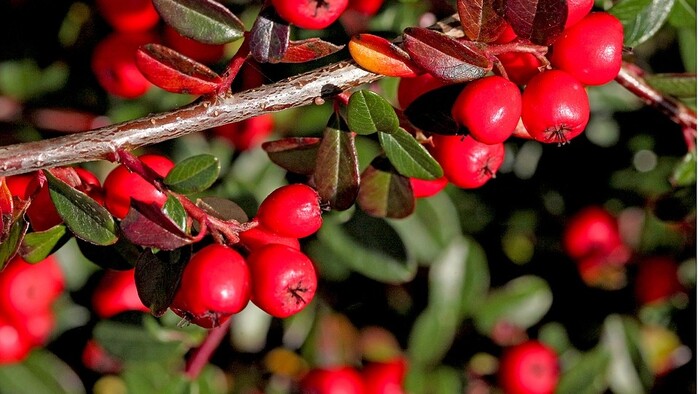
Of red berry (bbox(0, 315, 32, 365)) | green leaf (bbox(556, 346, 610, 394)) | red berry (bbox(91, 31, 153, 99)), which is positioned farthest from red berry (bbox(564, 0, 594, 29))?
red berry (bbox(0, 315, 32, 365))

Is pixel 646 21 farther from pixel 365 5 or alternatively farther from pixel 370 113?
pixel 370 113

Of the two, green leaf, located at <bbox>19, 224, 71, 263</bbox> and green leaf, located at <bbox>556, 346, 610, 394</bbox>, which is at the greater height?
green leaf, located at <bbox>19, 224, 71, 263</bbox>

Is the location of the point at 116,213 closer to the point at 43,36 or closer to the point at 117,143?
the point at 117,143

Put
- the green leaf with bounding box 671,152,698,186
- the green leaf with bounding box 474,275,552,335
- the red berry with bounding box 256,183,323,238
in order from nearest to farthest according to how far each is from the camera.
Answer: the red berry with bounding box 256,183,323,238, the green leaf with bounding box 671,152,698,186, the green leaf with bounding box 474,275,552,335

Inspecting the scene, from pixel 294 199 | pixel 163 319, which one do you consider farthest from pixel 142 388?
pixel 294 199

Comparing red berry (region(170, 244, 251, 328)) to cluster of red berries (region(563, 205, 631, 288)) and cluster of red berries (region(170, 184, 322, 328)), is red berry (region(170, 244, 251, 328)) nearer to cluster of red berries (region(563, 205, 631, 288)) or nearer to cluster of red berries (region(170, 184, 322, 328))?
cluster of red berries (region(170, 184, 322, 328))

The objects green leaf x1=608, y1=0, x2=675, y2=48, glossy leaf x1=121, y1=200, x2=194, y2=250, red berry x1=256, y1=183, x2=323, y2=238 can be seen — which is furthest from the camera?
green leaf x1=608, y1=0, x2=675, y2=48

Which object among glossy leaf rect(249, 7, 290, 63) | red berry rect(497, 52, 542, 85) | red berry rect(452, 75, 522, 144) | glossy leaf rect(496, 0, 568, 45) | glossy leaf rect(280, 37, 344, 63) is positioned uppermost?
glossy leaf rect(496, 0, 568, 45)

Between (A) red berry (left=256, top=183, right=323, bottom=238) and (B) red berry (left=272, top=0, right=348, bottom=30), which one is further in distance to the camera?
(A) red berry (left=256, top=183, right=323, bottom=238)

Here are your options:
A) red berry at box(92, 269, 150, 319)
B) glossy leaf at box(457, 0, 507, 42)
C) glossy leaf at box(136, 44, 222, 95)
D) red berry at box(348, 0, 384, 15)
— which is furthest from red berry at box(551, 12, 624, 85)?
red berry at box(92, 269, 150, 319)
